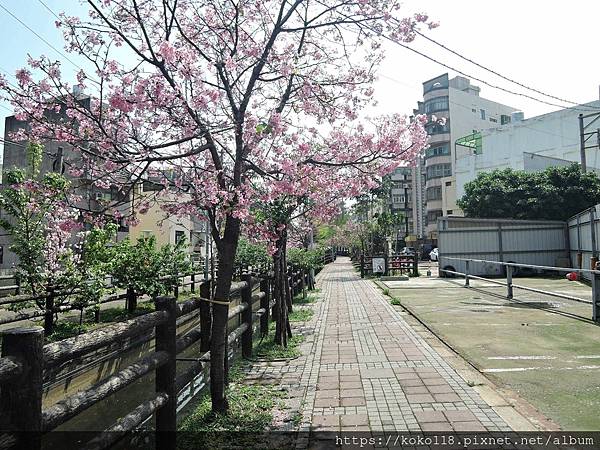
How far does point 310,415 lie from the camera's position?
4387 mm

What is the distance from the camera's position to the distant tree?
1116 inches

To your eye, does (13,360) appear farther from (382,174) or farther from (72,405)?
(382,174)

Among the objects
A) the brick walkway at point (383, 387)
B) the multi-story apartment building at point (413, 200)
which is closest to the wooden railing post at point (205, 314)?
the brick walkway at point (383, 387)

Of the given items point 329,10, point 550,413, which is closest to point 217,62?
point 329,10

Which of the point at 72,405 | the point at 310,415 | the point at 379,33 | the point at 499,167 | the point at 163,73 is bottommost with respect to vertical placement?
the point at 310,415

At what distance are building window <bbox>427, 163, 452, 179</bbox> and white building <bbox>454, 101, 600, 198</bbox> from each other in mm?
10988

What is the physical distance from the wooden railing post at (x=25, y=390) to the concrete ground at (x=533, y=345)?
12.7 ft

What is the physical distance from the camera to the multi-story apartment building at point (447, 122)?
54719 millimetres

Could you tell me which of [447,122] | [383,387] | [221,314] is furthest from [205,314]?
[447,122]

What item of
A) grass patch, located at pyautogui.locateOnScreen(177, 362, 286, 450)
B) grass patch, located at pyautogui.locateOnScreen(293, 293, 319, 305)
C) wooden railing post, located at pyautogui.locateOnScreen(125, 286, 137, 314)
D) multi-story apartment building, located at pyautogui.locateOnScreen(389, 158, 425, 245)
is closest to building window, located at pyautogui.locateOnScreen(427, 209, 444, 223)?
multi-story apartment building, located at pyautogui.locateOnScreen(389, 158, 425, 245)

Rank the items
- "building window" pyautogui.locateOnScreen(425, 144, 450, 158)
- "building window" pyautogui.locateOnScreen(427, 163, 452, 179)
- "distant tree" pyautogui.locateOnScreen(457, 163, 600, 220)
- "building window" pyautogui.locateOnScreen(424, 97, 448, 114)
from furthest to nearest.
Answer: "building window" pyautogui.locateOnScreen(427, 163, 452, 179) < "building window" pyautogui.locateOnScreen(425, 144, 450, 158) < "building window" pyautogui.locateOnScreen(424, 97, 448, 114) < "distant tree" pyautogui.locateOnScreen(457, 163, 600, 220)

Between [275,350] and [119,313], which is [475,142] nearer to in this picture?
Answer: [119,313]

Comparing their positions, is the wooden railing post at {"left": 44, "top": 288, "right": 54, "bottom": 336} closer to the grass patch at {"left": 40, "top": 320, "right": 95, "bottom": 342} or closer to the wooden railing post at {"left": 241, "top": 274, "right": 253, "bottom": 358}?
the grass patch at {"left": 40, "top": 320, "right": 95, "bottom": 342}

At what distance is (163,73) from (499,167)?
136 ft
